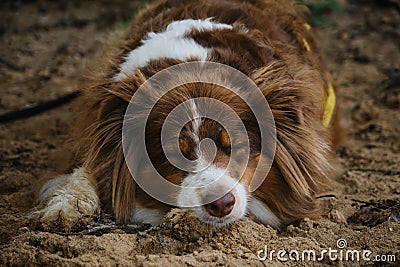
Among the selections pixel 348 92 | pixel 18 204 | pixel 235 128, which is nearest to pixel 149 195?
pixel 235 128

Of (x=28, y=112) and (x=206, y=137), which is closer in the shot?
(x=206, y=137)

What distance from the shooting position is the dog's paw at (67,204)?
11.0 ft

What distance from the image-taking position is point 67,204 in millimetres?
3506

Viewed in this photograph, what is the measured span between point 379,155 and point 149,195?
2175mm

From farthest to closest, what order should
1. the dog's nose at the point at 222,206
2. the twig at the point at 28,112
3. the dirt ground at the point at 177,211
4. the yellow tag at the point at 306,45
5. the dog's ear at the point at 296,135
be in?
the twig at the point at 28,112 → the yellow tag at the point at 306,45 → the dog's ear at the point at 296,135 → the dog's nose at the point at 222,206 → the dirt ground at the point at 177,211

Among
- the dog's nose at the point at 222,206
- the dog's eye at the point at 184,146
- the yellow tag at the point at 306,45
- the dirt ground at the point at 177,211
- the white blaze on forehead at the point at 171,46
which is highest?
the white blaze on forehead at the point at 171,46

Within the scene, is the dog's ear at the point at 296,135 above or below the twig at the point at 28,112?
above

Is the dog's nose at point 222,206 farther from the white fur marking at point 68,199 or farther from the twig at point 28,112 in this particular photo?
the twig at point 28,112

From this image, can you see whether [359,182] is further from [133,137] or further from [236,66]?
[133,137]

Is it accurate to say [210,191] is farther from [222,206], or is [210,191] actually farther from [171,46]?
[171,46]

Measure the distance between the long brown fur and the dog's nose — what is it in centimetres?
41

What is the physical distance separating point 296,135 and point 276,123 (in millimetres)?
153

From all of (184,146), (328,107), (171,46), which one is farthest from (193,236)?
(328,107)

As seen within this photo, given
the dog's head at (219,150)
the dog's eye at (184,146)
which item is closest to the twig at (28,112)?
the dog's head at (219,150)
